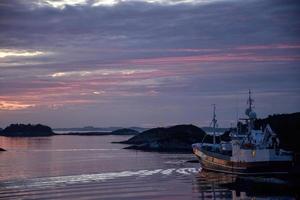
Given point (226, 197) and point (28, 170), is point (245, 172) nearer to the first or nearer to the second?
point (226, 197)

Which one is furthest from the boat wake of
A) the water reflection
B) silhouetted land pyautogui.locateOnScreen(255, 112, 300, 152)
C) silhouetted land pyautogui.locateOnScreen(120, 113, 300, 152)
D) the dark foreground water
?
silhouetted land pyautogui.locateOnScreen(120, 113, 300, 152)

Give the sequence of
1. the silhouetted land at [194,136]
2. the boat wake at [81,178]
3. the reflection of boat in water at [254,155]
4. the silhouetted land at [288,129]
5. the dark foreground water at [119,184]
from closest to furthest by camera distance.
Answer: the dark foreground water at [119,184], the boat wake at [81,178], the reflection of boat in water at [254,155], the silhouetted land at [288,129], the silhouetted land at [194,136]

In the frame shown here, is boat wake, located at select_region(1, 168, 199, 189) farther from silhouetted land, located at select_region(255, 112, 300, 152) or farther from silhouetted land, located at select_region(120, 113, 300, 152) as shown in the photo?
silhouetted land, located at select_region(120, 113, 300, 152)

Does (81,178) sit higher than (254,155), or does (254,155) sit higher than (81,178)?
(254,155)

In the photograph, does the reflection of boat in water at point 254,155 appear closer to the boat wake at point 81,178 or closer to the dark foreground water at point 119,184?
the dark foreground water at point 119,184

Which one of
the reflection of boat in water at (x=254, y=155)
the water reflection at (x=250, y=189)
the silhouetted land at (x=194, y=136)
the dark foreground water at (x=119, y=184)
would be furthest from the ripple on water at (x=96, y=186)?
the silhouetted land at (x=194, y=136)

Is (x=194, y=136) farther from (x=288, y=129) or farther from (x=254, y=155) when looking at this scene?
(x=254, y=155)

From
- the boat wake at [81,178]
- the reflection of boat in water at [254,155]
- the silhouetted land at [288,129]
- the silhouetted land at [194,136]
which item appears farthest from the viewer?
the silhouetted land at [194,136]

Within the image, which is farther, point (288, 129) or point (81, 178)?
point (288, 129)

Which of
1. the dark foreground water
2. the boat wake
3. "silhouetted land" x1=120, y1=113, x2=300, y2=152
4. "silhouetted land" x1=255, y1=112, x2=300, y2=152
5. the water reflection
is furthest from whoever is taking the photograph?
"silhouetted land" x1=120, y1=113, x2=300, y2=152

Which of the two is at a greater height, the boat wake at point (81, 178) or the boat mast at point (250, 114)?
the boat mast at point (250, 114)

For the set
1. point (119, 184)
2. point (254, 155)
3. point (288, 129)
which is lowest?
point (119, 184)

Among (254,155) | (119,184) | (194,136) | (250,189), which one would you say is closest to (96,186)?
(119,184)

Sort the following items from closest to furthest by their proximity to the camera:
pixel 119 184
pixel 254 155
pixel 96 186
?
pixel 96 186, pixel 119 184, pixel 254 155
